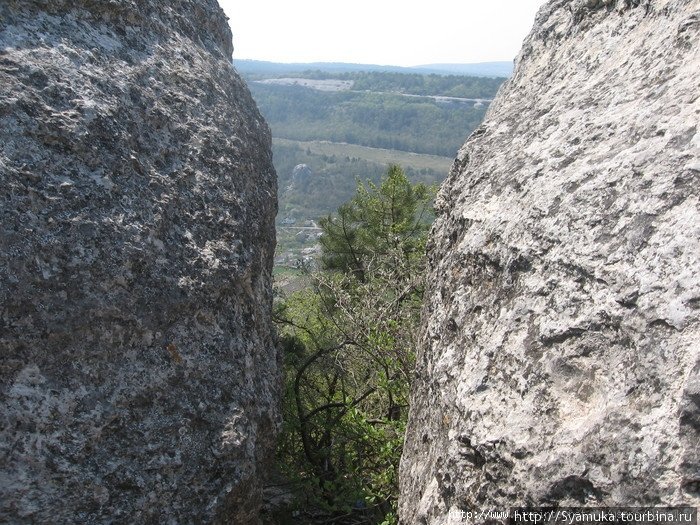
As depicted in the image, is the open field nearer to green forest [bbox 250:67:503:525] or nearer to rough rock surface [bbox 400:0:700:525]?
green forest [bbox 250:67:503:525]

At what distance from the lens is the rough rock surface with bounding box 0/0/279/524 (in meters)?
3.18

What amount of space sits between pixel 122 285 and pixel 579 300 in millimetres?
2485

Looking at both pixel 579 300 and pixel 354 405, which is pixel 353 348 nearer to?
pixel 354 405

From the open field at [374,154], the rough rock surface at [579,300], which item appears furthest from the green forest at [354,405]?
the open field at [374,154]

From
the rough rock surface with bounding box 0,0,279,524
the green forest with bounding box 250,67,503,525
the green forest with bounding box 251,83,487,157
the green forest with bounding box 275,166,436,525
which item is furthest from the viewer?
the green forest with bounding box 251,83,487,157

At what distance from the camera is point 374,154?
126812 millimetres

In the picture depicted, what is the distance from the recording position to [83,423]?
128 inches

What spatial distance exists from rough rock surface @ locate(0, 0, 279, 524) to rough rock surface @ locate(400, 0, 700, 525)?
1.31m

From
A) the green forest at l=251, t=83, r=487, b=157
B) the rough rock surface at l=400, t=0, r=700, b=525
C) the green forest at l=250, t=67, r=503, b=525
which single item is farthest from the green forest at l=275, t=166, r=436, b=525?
the green forest at l=251, t=83, r=487, b=157

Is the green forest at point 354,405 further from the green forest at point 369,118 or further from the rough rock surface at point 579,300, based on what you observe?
the green forest at point 369,118

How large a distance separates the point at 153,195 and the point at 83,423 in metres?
1.41

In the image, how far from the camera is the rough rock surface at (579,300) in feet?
7.47

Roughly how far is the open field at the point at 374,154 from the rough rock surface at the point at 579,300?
102857mm

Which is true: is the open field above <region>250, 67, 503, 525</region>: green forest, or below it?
below
